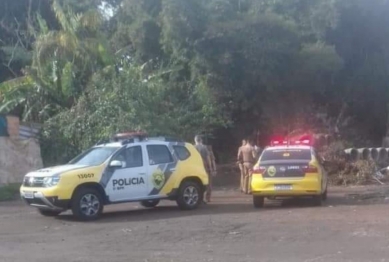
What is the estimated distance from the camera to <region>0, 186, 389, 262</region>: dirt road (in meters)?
14.3

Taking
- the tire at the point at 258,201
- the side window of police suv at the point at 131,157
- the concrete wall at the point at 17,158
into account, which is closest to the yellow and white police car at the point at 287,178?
the tire at the point at 258,201

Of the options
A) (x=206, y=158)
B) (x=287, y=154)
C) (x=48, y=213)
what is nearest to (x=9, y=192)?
(x=48, y=213)

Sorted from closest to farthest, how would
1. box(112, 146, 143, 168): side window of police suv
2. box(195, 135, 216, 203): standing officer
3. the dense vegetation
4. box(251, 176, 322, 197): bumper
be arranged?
box(112, 146, 143, 168): side window of police suv
box(251, 176, 322, 197): bumper
box(195, 135, 216, 203): standing officer
the dense vegetation

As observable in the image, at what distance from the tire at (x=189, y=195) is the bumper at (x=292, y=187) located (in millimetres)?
1422

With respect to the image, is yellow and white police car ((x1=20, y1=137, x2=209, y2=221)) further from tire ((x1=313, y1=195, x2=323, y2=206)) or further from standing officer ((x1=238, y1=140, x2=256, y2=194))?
standing officer ((x1=238, y1=140, x2=256, y2=194))

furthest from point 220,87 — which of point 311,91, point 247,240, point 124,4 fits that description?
point 247,240

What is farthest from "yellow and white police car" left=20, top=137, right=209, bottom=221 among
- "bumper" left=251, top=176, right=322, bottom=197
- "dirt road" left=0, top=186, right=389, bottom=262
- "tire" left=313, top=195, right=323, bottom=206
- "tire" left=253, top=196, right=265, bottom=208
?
"tire" left=313, top=195, right=323, bottom=206

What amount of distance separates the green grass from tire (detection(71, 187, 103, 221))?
7.59m

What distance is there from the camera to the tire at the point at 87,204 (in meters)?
19.4

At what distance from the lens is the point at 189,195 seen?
21359mm

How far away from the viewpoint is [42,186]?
19.4m

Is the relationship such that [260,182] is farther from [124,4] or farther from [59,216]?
[124,4]

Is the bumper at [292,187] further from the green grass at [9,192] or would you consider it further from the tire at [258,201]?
the green grass at [9,192]

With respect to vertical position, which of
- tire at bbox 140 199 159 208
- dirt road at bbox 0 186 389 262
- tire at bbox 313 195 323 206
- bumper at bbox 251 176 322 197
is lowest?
dirt road at bbox 0 186 389 262
